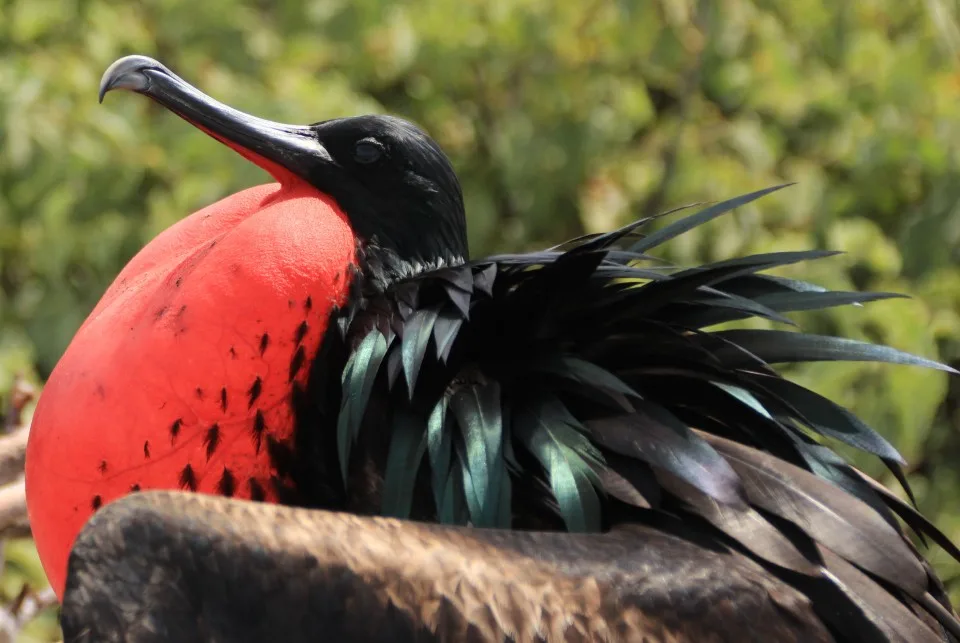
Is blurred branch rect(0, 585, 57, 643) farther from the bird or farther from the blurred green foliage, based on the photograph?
the blurred green foliage

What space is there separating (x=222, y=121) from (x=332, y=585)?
1.64ft

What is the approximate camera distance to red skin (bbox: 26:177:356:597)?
106 cm

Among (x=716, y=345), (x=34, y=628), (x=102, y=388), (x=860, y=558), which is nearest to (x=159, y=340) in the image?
(x=102, y=388)

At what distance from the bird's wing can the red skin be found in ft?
0.42

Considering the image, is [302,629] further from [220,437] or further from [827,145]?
[827,145]

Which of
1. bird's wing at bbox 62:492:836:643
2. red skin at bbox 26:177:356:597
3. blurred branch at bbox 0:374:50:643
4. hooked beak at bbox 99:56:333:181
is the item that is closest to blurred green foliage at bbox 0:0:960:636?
blurred branch at bbox 0:374:50:643

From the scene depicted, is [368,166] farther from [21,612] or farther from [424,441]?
[21,612]

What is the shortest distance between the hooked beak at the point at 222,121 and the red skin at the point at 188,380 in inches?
3.9

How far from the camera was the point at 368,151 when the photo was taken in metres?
1.23

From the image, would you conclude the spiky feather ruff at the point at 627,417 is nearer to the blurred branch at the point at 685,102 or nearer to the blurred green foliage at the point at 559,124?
the blurred green foliage at the point at 559,124

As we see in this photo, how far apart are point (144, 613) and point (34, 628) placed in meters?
1.36

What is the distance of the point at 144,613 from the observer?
0.90 metres

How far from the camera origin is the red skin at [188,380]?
1.06 m

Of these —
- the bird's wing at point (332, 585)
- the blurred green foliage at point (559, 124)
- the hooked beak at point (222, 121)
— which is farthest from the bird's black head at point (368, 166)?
the blurred green foliage at point (559, 124)
